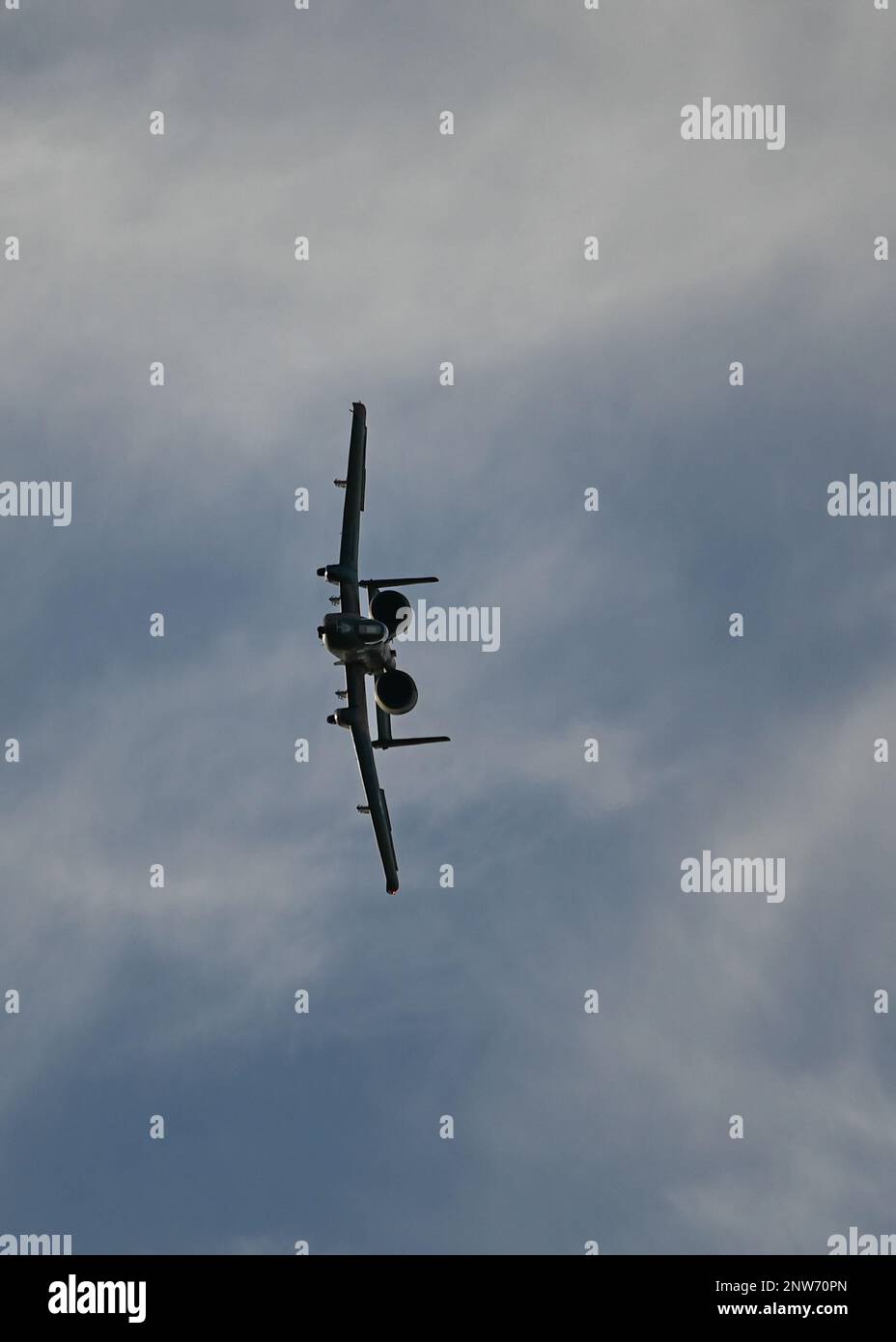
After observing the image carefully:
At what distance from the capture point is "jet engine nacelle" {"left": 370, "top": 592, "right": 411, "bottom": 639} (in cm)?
6469

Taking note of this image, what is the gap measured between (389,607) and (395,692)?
4.16 m

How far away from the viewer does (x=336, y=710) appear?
219ft

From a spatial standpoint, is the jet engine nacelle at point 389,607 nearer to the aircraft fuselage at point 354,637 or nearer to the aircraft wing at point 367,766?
the aircraft fuselage at point 354,637

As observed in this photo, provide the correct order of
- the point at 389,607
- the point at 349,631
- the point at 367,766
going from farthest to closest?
1. the point at 367,766
2. the point at 389,607
3. the point at 349,631

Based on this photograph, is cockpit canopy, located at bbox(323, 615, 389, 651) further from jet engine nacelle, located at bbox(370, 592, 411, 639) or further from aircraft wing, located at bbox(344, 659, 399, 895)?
aircraft wing, located at bbox(344, 659, 399, 895)

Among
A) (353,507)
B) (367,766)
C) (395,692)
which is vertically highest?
(353,507)

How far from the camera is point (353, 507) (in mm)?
69562

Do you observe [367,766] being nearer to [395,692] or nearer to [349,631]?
[395,692]

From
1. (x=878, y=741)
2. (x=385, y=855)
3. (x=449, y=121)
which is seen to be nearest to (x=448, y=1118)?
(x=385, y=855)

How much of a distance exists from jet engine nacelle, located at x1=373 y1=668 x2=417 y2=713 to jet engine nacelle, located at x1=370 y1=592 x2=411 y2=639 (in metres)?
0.29

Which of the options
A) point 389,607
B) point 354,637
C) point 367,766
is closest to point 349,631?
point 354,637

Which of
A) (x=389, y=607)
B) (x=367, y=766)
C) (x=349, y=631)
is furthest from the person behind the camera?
(x=367, y=766)

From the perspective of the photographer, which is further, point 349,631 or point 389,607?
point 389,607

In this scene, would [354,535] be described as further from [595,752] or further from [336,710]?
[595,752]
